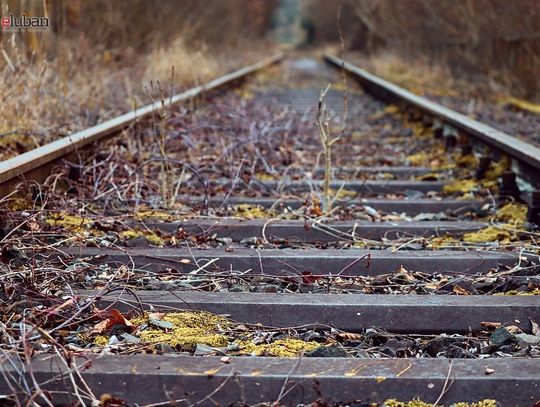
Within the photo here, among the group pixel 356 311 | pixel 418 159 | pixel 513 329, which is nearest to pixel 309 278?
pixel 356 311

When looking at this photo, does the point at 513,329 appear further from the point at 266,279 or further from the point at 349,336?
the point at 266,279

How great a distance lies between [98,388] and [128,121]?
4018 mm

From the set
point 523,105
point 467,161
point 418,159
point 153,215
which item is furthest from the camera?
point 523,105

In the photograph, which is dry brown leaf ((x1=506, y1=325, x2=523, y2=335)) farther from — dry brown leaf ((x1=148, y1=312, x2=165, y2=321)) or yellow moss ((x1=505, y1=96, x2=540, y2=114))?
yellow moss ((x1=505, y1=96, x2=540, y2=114))

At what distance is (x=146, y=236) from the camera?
368 cm

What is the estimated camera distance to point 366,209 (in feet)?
14.5

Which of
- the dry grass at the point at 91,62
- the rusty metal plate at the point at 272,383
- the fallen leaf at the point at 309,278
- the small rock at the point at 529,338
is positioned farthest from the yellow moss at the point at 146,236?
the small rock at the point at 529,338

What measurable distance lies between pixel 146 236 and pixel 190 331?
47.2 inches

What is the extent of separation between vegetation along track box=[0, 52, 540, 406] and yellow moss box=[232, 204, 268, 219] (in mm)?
21

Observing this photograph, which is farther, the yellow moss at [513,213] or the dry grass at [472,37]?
the dry grass at [472,37]

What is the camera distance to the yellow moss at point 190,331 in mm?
2469

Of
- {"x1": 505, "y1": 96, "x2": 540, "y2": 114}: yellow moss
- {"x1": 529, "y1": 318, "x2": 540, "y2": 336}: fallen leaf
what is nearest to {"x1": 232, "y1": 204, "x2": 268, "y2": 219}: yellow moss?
{"x1": 529, "y1": 318, "x2": 540, "y2": 336}: fallen leaf

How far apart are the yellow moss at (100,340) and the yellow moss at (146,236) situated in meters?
1.18

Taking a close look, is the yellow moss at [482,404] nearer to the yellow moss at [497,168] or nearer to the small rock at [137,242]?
the small rock at [137,242]
